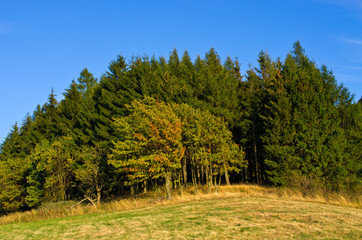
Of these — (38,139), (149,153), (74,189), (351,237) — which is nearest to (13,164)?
(38,139)

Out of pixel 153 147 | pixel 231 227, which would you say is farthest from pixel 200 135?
pixel 231 227

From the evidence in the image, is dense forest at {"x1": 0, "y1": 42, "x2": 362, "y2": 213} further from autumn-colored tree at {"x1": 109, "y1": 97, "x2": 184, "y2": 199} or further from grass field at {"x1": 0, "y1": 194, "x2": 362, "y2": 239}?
grass field at {"x1": 0, "y1": 194, "x2": 362, "y2": 239}

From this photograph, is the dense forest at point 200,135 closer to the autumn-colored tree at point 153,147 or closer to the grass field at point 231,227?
the autumn-colored tree at point 153,147

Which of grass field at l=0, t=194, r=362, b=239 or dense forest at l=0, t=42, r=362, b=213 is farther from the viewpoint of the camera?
dense forest at l=0, t=42, r=362, b=213

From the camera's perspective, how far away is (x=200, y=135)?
73.4 feet

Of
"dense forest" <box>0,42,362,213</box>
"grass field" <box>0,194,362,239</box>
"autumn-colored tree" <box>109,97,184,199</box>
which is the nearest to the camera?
"grass field" <box>0,194,362,239</box>

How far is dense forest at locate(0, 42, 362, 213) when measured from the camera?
21.9 meters

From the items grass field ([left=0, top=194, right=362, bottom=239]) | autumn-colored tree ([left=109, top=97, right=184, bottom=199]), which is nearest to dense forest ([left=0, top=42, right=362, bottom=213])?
autumn-colored tree ([left=109, top=97, right=184, bottom=199])

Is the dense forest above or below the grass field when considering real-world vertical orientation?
above

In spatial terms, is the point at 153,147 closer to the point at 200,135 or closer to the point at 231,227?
the point at 200,135

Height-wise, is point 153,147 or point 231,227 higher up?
point 153,147

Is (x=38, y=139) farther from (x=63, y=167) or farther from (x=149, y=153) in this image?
(x=149, y=153)

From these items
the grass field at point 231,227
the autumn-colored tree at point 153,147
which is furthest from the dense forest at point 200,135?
the grass field at point 231,227

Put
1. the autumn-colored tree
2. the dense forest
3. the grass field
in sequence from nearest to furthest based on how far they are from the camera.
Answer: the grass field < the autumn-colored tree < the dense forest
